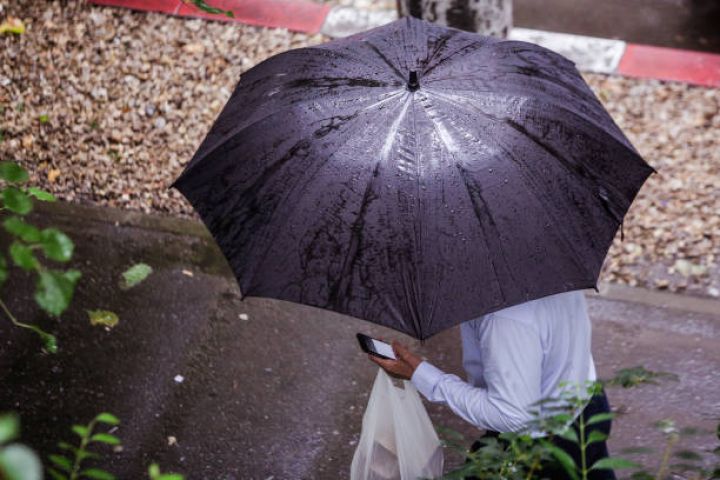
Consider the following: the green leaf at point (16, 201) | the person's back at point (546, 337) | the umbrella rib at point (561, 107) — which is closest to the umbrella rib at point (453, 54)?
the umbrella rib at point (561, 107)

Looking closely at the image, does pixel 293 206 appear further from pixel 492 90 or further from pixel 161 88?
pixel 161 88

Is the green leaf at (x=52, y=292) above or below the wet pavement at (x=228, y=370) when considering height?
above

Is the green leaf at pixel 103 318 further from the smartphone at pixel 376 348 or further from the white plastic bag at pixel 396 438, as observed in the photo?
the smartphone at pixel 376 348

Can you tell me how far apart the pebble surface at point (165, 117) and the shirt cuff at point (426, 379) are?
2.55 m

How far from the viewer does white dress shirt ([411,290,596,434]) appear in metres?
A: 2.23

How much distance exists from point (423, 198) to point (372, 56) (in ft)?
2.14

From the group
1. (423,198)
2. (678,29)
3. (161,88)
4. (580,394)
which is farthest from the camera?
(678,29)

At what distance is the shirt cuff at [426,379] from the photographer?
8.29 feet

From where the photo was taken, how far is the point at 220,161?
253 centimetres

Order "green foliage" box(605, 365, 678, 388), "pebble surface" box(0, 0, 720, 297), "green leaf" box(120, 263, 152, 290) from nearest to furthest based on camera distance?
"green foliage" box(605, 365, 678, 388)
"green leaf" box(120, 263, 152, 290)
"pebble surface" box(0, 0, 720, 297)

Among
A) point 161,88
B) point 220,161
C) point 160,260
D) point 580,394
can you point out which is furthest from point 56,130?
point 580,394

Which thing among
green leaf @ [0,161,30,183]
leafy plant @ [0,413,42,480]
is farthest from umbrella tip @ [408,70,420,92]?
leafy plant @ [0,413,42,480]

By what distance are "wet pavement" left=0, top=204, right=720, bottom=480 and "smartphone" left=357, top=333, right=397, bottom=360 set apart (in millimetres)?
1358

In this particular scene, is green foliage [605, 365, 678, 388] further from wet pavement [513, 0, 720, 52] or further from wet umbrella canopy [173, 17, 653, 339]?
wet pavement [513, 0, 720, 52]
